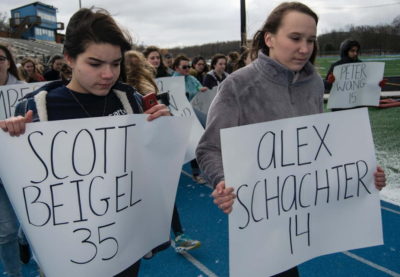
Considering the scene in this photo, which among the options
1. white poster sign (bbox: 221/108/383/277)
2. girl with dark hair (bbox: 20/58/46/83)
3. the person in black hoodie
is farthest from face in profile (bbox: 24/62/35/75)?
white poster sign (bbox: 221/108/383/277)

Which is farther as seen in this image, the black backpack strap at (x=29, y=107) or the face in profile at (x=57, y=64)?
the face in profile at (x=57, y=64)

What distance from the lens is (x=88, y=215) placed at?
5.08 feet

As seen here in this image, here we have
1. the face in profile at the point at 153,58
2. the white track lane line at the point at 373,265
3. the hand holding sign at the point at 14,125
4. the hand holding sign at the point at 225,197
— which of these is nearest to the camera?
the hand holding sign at the point at 14,125

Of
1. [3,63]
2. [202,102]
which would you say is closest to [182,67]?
[202,102]

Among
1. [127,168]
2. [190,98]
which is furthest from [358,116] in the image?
[190,98]

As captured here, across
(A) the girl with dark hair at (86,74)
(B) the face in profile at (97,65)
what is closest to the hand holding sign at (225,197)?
(A) the girl with dark hair at (86,74)

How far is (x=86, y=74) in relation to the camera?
5.14ft

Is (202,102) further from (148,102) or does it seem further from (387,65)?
(387,65)

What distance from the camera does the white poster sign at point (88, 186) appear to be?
1.47m

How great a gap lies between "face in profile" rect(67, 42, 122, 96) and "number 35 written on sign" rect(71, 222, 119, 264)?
23.5 inches

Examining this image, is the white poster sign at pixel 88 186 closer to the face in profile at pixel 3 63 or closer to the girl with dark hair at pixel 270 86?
the girl with dark hair at pixel 270 86

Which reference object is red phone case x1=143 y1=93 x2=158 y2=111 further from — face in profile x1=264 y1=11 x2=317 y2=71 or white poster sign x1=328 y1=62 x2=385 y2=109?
white poster sign x1=328 y1=62 x2=385 y2=109

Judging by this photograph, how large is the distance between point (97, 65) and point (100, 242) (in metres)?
0.74

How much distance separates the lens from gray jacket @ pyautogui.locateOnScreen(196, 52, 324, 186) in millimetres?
1753
